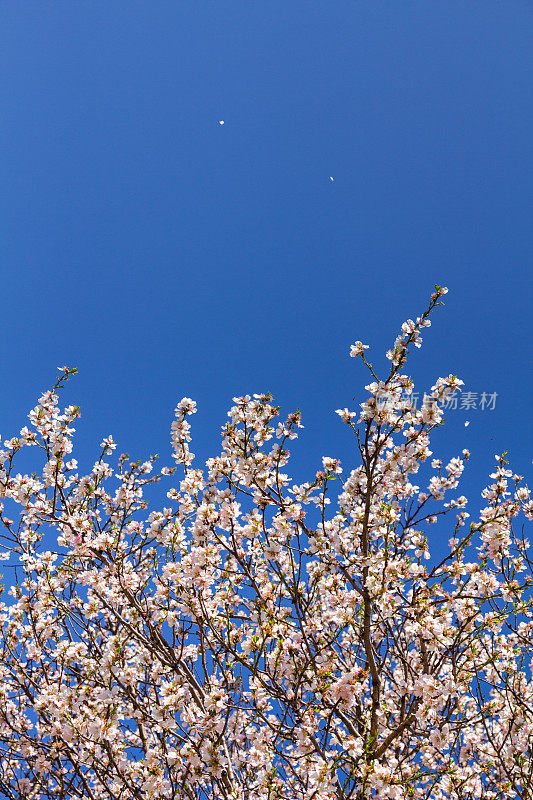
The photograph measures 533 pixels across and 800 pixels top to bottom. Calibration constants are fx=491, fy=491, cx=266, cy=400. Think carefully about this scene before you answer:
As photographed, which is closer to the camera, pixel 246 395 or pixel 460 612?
pixel 460 612

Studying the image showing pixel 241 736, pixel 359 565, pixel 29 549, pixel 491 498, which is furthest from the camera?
pixel 29 549

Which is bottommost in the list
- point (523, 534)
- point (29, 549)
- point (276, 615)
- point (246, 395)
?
point (276, 615)

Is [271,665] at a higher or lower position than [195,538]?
lower

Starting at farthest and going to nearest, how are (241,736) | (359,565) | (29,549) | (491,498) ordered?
(29,549)
(241,736)
(491,498)
(359,565)

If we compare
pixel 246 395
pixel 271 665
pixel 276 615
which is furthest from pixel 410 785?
A: pixel 246 395

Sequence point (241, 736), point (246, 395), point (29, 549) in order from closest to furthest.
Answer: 1. point (246, 395)
2. point (241, 736)
3. point (29, 549)

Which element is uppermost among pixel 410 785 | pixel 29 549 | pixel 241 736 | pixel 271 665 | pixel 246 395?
pixel 246 395

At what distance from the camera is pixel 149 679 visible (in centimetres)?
506

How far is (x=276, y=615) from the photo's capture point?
4156 mm

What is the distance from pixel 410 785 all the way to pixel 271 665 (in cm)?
159

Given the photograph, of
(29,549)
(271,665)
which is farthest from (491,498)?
(29,549)

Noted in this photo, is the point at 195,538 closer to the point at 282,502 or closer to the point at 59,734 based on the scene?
the point at 282,502

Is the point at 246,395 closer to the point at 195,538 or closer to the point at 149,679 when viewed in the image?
the point at 195,538

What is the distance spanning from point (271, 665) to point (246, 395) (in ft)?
7.60
